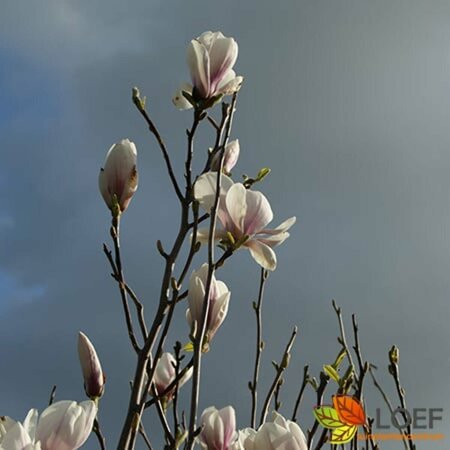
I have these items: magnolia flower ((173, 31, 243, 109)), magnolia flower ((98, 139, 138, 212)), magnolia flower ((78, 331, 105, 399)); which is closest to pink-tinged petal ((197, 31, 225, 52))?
magnolia flower ((173, 31, 243, 109))

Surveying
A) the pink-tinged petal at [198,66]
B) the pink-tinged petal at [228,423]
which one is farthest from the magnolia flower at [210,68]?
the pink-tinged petal at [228,423]

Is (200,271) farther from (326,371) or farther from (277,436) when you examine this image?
(326,371)

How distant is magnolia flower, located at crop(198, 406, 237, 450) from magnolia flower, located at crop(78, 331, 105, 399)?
0.43ft

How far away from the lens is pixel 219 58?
1.02m

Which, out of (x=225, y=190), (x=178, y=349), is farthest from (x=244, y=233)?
(x=178, y=349)

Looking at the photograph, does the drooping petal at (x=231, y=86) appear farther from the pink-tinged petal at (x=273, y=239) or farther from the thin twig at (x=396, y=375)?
the thin twig at (x=396, y=375)

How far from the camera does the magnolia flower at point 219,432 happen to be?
2.82 feet

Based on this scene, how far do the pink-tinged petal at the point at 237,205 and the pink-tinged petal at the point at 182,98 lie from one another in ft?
0.66

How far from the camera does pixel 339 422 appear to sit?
3.61ft

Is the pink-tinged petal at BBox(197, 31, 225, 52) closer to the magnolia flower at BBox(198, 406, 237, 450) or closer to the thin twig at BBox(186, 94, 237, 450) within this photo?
the thin twig at BBox(186, 94, 237, 450)

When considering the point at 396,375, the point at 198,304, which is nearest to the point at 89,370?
the point at 198,304

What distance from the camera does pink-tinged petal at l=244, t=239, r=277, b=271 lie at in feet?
3.06

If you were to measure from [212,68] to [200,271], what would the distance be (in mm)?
312

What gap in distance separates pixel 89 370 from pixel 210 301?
17 centimetres
